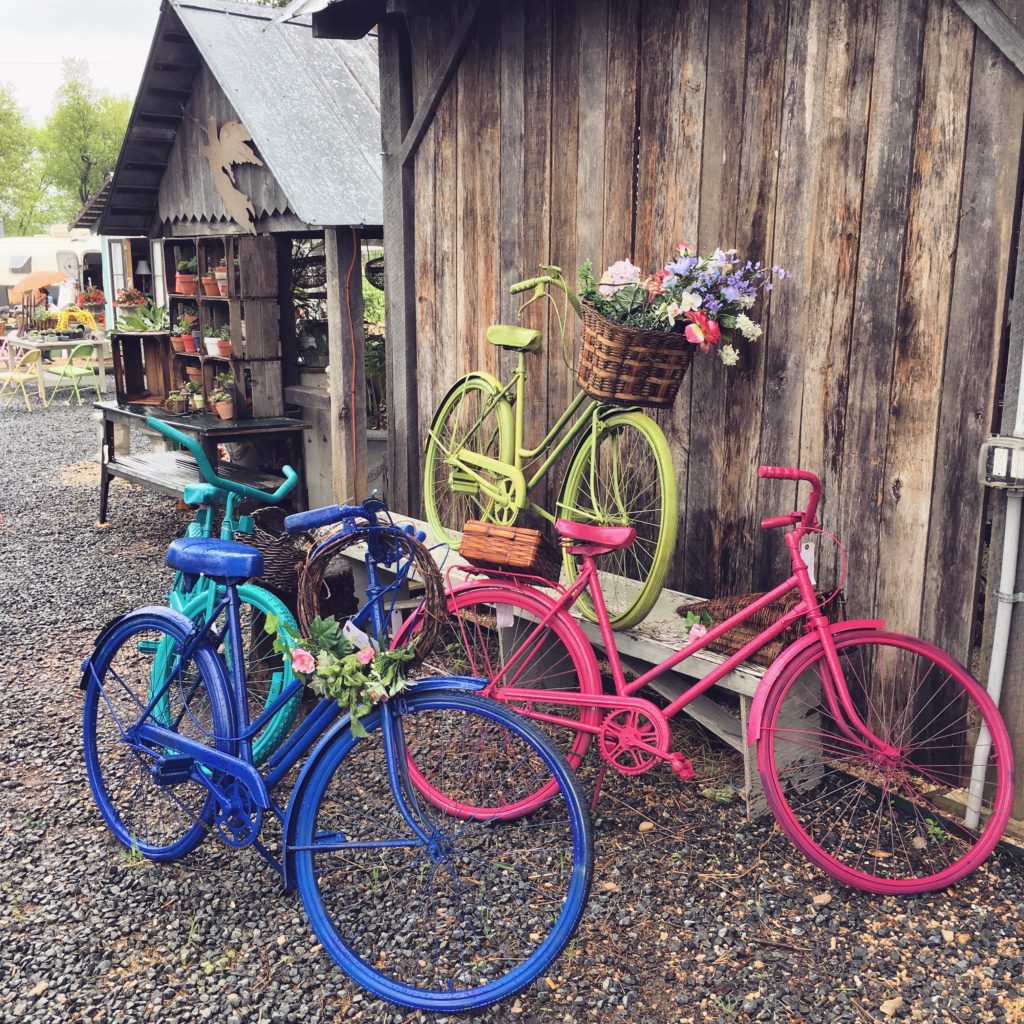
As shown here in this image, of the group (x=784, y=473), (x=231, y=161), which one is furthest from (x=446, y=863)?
(x=231, y=161)

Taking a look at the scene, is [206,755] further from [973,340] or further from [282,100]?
[282,100]

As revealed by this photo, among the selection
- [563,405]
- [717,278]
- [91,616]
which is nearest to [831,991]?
[717,278]

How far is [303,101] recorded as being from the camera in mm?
8055

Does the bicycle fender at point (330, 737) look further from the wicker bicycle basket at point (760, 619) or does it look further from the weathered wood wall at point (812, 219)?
the weathered wood wall at point (812, 219)

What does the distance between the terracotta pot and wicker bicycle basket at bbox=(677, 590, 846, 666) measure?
6260 millimetres

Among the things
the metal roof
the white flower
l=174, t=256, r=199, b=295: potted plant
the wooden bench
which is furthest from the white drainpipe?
l=174, t=256, r=199, b=295: potted plant

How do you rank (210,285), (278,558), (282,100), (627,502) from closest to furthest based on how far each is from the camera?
(278,558), (627,502), (282,100), (210,285)

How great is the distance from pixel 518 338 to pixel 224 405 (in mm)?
4367

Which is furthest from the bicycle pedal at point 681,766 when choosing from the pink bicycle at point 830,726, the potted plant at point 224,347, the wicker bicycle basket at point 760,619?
the potted plant at point 224,347

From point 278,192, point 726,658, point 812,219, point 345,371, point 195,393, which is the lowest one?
point 726,658

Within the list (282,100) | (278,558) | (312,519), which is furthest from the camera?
(282,100)

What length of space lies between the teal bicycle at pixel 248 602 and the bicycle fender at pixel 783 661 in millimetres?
1460

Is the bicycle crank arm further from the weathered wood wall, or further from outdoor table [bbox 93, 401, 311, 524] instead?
outdoor table [bbox 93, 401, 311, 524]

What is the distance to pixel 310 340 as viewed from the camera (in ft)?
28.7
